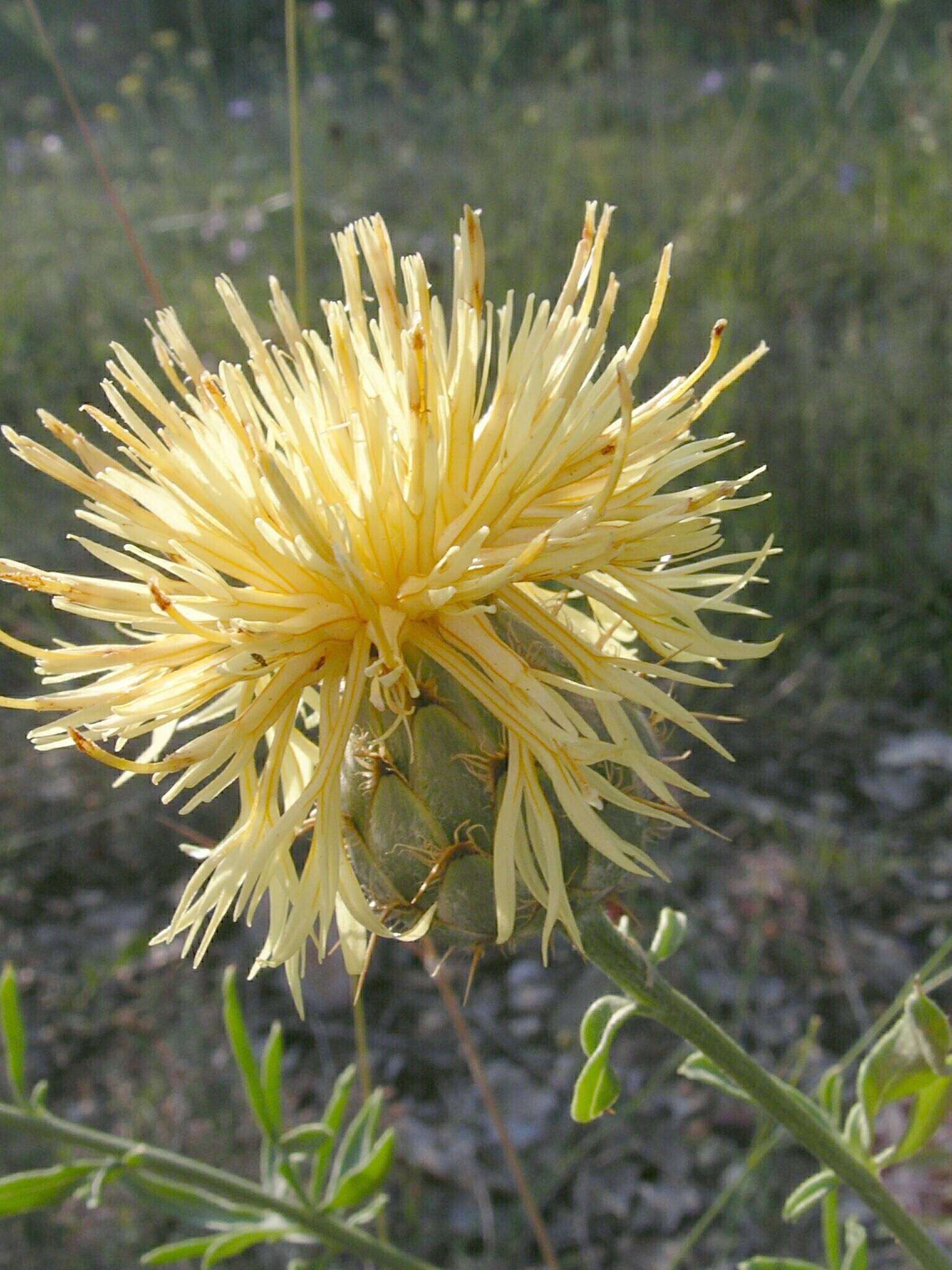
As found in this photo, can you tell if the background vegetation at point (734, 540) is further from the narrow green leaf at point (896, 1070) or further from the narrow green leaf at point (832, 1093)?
the narrow green leaf at point (896, 1070)

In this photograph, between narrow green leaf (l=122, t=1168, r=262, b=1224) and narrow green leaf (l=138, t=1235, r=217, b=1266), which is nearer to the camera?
narrow green leaf (l=138, t=1235, r=217, b=1266)

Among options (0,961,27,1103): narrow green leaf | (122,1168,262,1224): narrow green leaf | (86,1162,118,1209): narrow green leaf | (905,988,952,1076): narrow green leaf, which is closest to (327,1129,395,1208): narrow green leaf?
(122,1168,262,1224): narrow green leaf

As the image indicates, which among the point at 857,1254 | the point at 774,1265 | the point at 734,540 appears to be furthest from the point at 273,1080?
the point at 734,540

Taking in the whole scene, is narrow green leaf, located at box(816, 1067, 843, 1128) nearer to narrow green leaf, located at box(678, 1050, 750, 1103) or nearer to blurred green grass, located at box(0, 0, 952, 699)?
narrow green leaf, located at box(678, 1050, 750, 1103)

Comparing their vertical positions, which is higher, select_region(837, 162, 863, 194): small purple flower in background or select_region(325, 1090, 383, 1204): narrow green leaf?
select_region(837, 162, 863, 194): small purple flower in background

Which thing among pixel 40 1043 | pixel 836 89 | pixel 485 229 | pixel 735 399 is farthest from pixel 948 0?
pixel 40 1043

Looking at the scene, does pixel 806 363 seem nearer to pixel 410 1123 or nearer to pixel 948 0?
pixel 410 1123
